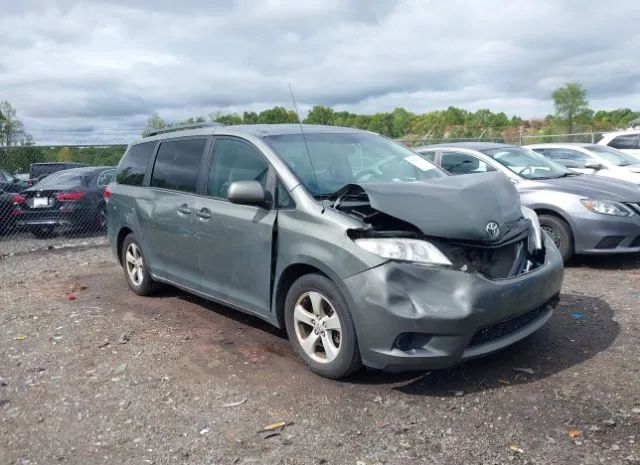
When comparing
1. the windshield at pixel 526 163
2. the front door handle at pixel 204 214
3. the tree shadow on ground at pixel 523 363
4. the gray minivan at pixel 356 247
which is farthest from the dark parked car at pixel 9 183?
the tree shadow on ground at pixel 523 363

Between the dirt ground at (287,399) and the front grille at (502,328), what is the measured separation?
32cm

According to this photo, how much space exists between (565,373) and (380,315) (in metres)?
1.39

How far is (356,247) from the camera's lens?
3727mm

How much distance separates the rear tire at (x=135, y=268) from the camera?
635 cm

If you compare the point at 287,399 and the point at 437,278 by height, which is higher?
the point at 437,278

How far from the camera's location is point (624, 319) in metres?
5.00

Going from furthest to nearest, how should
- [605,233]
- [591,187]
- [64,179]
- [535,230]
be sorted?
[64,179] < [591,187] < [605,233] < [535,230]

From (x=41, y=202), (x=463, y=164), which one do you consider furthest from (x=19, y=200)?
(x=463, y=164)

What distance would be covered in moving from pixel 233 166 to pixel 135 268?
228cm

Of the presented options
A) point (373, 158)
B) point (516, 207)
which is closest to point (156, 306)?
point (373, 158)

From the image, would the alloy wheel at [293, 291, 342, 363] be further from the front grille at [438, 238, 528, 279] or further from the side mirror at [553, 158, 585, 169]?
the side mirror at [553, 158, 585, 169]

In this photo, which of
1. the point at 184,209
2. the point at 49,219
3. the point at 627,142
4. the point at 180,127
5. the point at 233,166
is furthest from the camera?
the point at 627,142

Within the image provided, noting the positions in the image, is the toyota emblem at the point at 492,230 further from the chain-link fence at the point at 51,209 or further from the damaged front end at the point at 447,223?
the chain-link fence at the point at 51,209

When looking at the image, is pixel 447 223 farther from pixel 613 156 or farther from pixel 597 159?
pixel 613 156
